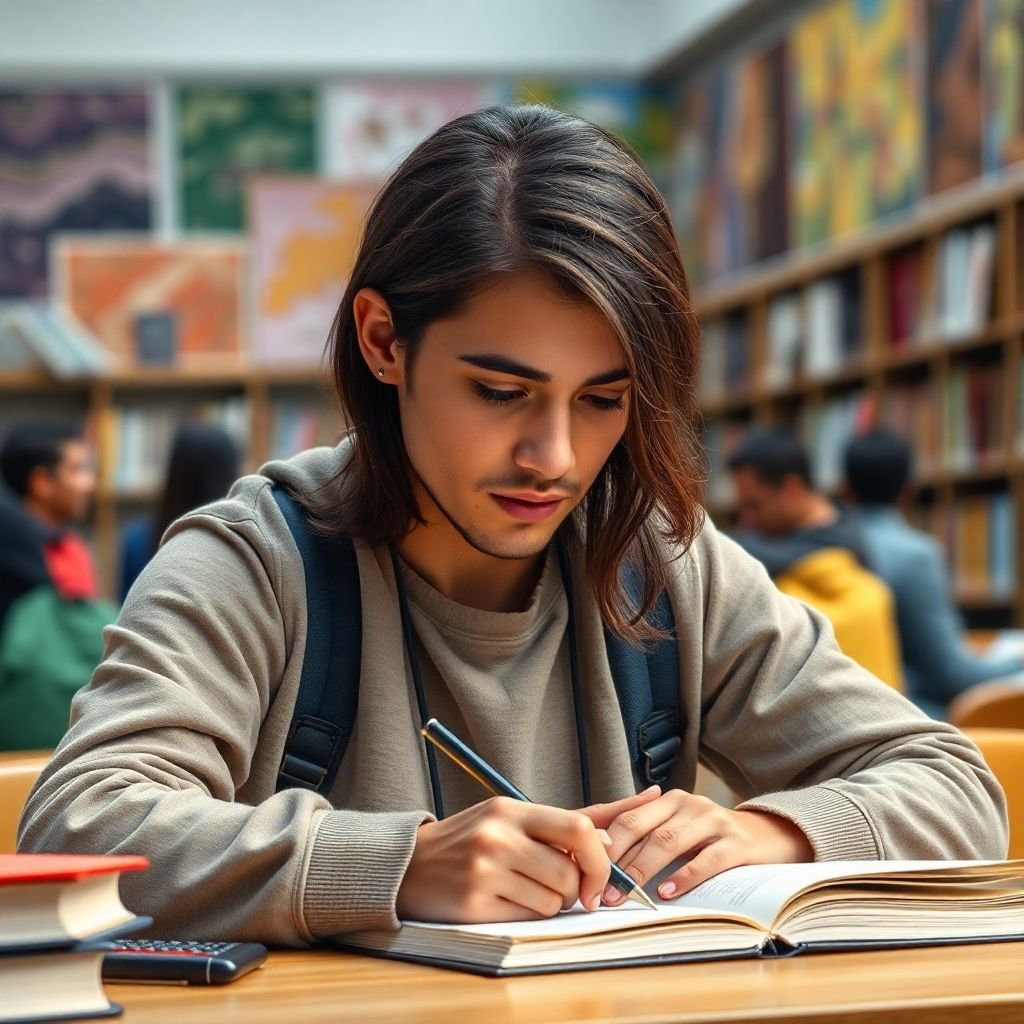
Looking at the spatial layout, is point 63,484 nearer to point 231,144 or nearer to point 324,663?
point 231,144

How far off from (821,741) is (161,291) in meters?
5.98

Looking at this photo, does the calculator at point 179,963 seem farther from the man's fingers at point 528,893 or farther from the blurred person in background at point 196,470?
the blurred person in background at point 196,470

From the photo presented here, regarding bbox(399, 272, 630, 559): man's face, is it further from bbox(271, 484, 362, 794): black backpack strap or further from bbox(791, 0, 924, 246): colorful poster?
bbox(791, 0, 924, 246): colorful poster

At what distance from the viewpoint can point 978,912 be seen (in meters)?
1.12

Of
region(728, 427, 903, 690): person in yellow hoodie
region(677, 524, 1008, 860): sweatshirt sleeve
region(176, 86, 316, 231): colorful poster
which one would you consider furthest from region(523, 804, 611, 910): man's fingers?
region(176, 86, 316, 231): colorful poster

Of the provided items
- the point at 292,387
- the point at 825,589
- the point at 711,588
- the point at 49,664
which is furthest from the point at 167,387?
the point at 711,588

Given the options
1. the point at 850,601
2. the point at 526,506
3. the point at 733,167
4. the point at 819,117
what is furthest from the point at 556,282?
the point at 733,167

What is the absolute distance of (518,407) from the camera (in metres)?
1.37

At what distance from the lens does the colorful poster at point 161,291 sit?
7.13 m

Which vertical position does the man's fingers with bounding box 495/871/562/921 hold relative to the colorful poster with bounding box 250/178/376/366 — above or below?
below

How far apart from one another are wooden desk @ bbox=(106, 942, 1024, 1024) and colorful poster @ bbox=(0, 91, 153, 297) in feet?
22.7

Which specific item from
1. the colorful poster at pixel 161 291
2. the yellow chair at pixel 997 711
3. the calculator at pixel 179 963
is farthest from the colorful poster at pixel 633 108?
the calculator at pixel 179 963

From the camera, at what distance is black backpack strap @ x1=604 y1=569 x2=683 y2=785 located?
1.56m

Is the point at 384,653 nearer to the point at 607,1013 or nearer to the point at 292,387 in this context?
the point at 607,1013
